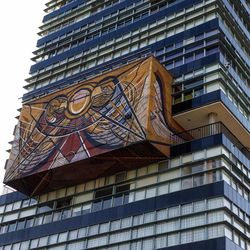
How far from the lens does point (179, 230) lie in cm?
4872

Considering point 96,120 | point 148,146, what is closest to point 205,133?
point 148,146

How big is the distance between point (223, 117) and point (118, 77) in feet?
39.4

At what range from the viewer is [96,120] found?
60.0 metres

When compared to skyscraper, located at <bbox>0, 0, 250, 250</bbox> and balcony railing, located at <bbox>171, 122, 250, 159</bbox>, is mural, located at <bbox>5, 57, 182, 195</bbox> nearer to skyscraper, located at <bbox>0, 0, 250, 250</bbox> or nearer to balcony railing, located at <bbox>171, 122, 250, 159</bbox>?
skyscraper, located at <bbox>0, 0, 250, 250</bbox>

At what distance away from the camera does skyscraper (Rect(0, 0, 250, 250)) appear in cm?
5053

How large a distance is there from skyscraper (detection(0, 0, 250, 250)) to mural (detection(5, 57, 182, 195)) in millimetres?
141

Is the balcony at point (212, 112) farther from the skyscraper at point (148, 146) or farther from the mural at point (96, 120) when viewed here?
the mural at point (96, 120)

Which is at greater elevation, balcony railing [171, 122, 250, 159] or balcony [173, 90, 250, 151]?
balcony [173, 90, 250, 151]

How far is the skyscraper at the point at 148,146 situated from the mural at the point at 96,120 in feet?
0.46

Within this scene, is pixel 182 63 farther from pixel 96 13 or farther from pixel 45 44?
pixel 45 44

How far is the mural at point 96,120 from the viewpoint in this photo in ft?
184

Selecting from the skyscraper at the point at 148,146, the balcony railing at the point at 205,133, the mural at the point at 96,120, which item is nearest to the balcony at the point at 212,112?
the skyscraper at the point at 148,146

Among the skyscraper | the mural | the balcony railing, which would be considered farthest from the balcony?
the mural

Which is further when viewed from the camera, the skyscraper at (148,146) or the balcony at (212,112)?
the balcony at (212,112)
